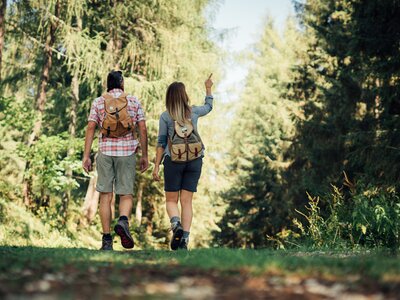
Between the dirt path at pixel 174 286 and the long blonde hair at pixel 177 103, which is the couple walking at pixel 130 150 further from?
the dirt path at pixel 174 286

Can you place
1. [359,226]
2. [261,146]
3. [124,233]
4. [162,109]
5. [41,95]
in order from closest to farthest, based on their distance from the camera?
[124,233]
[359,226]
[41,95]
[162,109]
[261,146]

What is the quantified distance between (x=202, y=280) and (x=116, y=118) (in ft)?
13.4

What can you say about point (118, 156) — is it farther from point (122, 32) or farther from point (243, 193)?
point (243, 193)

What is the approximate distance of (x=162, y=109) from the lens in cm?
1786

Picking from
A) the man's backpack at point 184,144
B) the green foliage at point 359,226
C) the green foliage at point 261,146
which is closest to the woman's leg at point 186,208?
Answer: the man's backpack at point 184,144

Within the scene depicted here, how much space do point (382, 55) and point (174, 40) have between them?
717 cm

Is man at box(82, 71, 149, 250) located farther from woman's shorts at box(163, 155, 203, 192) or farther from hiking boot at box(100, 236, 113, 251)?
woman's shorts at box(163, 155, 203, 192)

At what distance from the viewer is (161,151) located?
7.38m

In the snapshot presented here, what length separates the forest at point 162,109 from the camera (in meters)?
11.8

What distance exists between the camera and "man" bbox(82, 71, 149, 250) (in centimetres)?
700

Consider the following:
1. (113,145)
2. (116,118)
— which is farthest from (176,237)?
(116,118)

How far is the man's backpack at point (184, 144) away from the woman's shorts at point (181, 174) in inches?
4.7

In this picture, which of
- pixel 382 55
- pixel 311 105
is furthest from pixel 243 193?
pixel 382 55

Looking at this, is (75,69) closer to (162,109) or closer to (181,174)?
(162,109)
